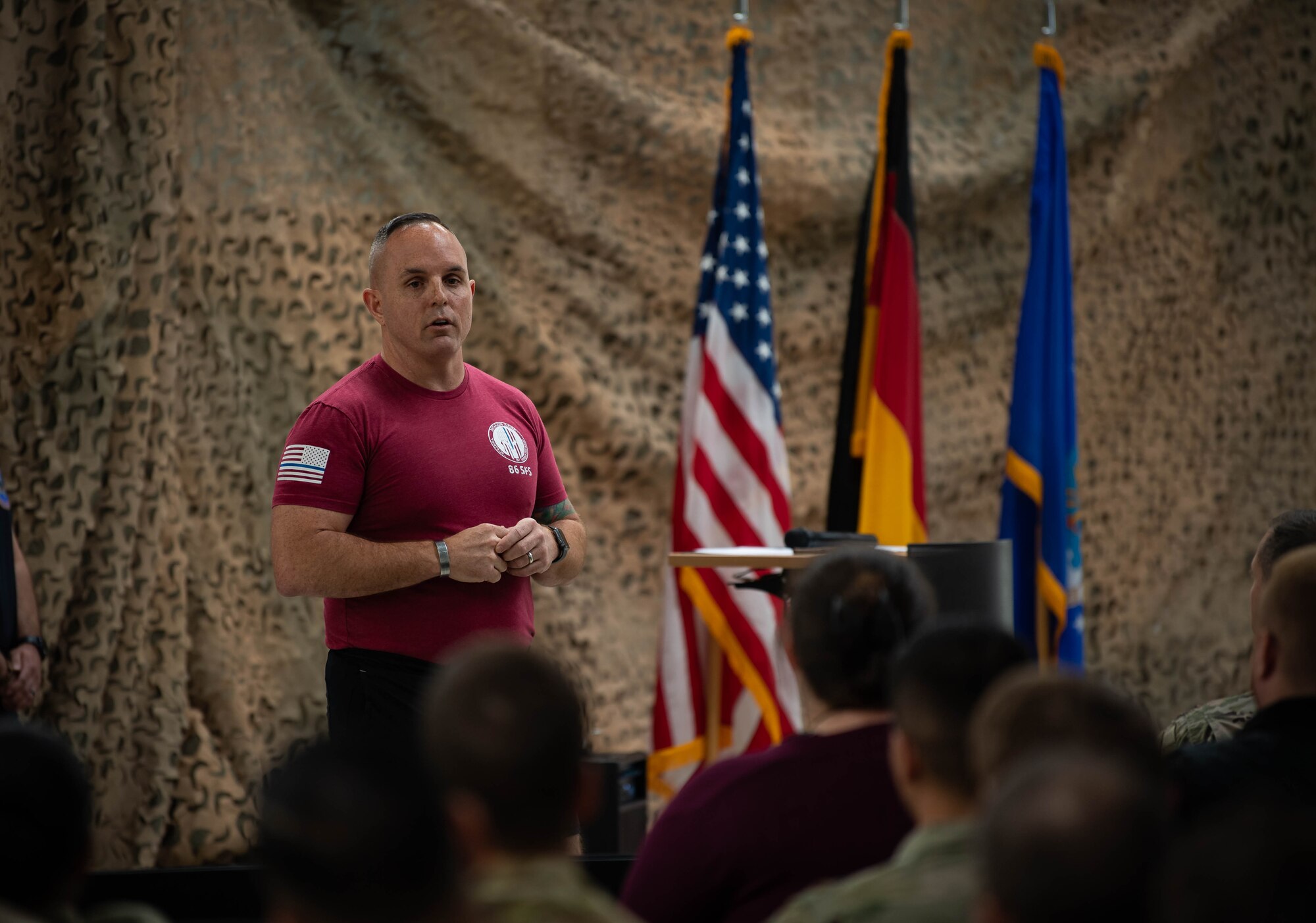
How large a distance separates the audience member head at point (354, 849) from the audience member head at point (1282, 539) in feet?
5.87

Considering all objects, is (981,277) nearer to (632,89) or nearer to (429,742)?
(632,89)

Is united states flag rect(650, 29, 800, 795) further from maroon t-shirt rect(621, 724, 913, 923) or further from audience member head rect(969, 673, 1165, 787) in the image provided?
audience member head rect(969, 673, 1165, 787)

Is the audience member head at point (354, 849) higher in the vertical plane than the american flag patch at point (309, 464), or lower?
lower

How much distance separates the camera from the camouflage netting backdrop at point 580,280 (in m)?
3.88

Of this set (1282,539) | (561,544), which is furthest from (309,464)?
(1282,539)

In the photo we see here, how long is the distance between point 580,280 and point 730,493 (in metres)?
1.13

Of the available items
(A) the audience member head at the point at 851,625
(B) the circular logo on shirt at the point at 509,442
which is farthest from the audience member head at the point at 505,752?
(B) the circular logo on shirt at the point at 509,442

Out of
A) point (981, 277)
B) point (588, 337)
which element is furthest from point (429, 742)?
point (981, 277)

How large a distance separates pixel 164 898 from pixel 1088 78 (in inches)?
191

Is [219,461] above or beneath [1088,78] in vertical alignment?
beneath

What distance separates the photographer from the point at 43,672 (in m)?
3.75

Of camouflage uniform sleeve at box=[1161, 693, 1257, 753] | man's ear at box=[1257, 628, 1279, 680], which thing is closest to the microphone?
camouflage uniform sleeve at box=[1161, 693, 1257, 753]

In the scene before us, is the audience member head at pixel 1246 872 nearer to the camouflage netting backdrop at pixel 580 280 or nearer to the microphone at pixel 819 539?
the microphone at pixel 819 539

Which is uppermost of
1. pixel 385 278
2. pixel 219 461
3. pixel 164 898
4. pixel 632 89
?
pixel 632 89
